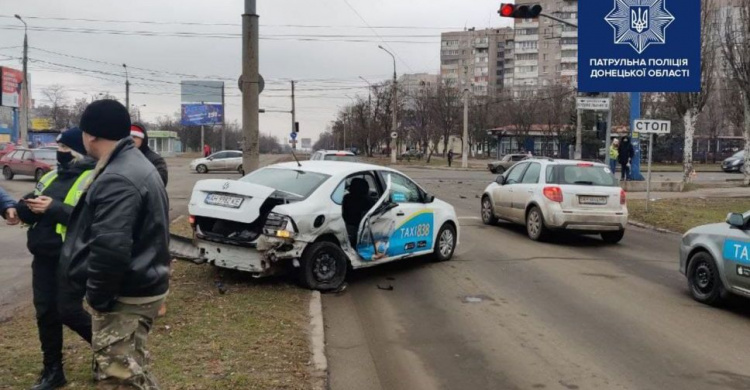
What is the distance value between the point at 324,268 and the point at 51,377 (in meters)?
3.75

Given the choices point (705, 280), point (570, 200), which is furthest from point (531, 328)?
point (570, 200)

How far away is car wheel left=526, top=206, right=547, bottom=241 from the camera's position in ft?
39.3

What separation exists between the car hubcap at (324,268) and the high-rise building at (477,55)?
122969mm

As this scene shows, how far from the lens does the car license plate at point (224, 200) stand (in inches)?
283

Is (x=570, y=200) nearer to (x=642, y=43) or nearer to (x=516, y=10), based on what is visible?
(x=516, y=10)

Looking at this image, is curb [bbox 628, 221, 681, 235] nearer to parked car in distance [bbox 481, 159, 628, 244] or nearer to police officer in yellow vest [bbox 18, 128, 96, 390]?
parked car in distance [bbox 481, 159, 628, 244]

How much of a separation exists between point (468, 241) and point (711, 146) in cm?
6339

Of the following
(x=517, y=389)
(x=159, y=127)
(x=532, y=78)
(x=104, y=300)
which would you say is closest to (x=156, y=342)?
(x=104, y=300)

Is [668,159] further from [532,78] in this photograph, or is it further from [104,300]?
[104,300]

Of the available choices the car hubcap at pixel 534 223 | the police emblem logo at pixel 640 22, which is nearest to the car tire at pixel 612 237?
the car hubcap at pixel 534 223

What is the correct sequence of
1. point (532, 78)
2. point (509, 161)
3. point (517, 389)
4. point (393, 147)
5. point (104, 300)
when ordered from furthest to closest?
point (532, 78) → point (393, 147) → point (509, 161) → point (517, 389) → point (104, 300)

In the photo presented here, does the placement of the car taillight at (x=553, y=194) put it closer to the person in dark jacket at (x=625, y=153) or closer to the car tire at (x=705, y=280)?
the car tire at (x=705, y=280)

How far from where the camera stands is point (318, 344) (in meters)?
5.58

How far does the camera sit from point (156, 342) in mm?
5254
